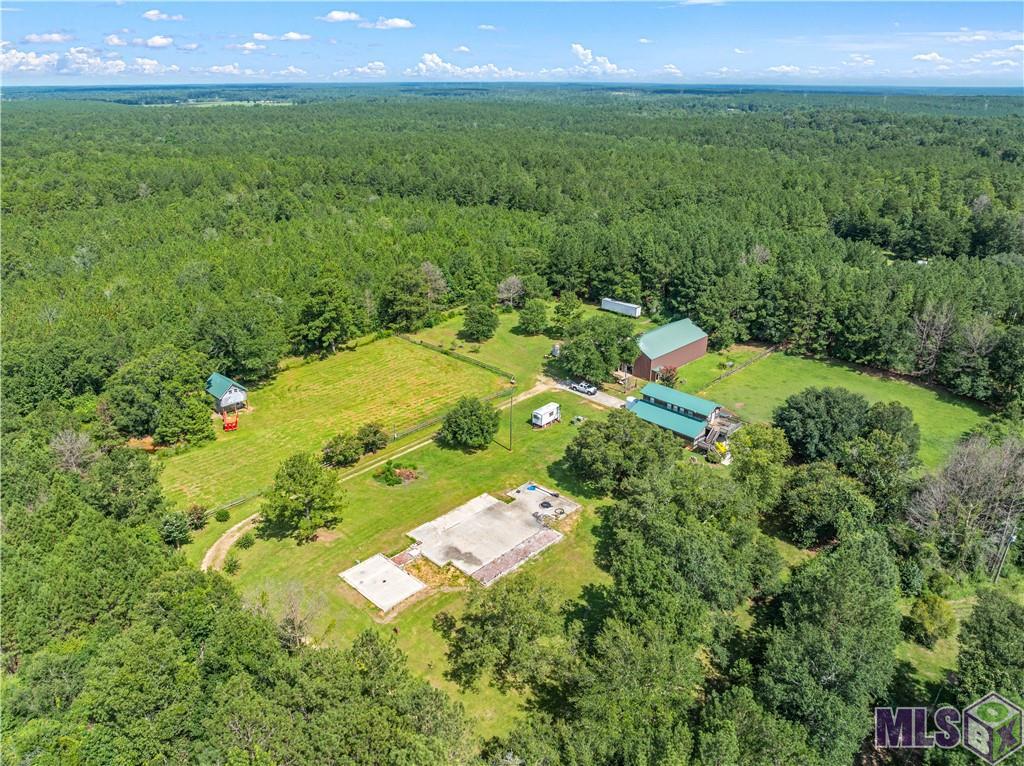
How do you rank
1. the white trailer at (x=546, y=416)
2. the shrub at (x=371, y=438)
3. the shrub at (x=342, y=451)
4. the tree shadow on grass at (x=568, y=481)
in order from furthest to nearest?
the white trailer at (x=546, y=416) → the shrub at (x=371, y=438) → the shrub at (x=342, y=451) → the tree shadow on grass at (x=568, y=481)

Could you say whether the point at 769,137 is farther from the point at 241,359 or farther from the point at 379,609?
the point at 379,609

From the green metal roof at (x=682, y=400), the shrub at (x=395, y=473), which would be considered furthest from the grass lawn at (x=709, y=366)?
the shrub at (x=395, y=473)

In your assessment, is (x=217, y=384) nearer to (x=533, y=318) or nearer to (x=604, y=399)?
(x=533, y=318)

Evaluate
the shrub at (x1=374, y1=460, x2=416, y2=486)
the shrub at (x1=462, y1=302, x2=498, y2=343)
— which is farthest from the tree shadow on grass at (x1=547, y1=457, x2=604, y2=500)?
the shrub at (x1=462, y1=302, x2=498, y2=343)

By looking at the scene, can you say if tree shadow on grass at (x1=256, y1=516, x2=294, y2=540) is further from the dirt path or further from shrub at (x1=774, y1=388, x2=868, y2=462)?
shrub at (x1=774, y1=388, x2=868, y2=462)

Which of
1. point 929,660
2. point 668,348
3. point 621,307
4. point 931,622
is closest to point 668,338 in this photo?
point 668,348

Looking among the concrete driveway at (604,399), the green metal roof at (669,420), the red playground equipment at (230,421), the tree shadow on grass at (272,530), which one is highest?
the green metal roof at (669,420)

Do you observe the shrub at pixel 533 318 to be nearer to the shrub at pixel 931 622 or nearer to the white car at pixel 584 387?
the white car at pixel 584 387
